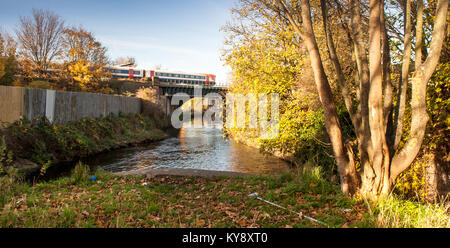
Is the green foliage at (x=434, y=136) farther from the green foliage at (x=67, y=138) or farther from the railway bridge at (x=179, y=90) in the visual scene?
the railway bridge at (x=179, y=90)

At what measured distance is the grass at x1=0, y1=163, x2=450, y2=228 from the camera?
408cm

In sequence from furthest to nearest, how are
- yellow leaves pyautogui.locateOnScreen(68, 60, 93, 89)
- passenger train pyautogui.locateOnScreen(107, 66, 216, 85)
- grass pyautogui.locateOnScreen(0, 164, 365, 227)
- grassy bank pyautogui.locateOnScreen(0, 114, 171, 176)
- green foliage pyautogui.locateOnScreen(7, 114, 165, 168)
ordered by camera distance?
1. passenger train pyautogui.locateOnScreen(107, 66, 216, 85)
2. yellow leaves pyautogui.locateOnScreen(68, 60, 93, 89)
3. green foliage pyautogui.locateOnScreen(7, 114, 165, 168)
4. grassy bank pyautogui.locateOnScreen(0, 114, 171, 176)
5. grass pyautogui.locateOnScreen(0, 164, 365, 227)

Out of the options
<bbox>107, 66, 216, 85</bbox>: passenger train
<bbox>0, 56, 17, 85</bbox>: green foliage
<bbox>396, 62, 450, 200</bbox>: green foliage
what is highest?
<bbox>107, 66, 216, 85</bbox>: passenger train

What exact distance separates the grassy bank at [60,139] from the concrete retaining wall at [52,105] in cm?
43

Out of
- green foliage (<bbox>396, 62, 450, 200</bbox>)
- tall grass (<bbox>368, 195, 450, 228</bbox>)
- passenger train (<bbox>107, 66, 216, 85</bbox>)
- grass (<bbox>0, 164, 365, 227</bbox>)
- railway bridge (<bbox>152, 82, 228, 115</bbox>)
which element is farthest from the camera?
passenger train (<bbox>107, 66, 216, 85</bbox>)

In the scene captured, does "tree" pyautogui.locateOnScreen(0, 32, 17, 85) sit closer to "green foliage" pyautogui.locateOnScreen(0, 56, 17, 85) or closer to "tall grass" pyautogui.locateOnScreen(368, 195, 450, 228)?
"green foliage" pyautogui.locateOnScreen(0, 56, 17, 85)

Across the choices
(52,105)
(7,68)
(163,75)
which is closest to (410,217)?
(52,105)

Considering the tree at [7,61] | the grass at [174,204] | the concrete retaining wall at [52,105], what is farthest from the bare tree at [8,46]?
the grass at [174,204]

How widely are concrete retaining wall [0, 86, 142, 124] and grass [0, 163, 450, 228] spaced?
24.4 feet

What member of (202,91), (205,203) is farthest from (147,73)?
(205,203)

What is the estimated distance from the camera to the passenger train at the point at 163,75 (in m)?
53.2

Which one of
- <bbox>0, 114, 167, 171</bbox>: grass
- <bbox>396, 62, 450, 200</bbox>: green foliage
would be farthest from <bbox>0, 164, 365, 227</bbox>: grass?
<bbox>0, 114, 167, 171</bbox>: grass
